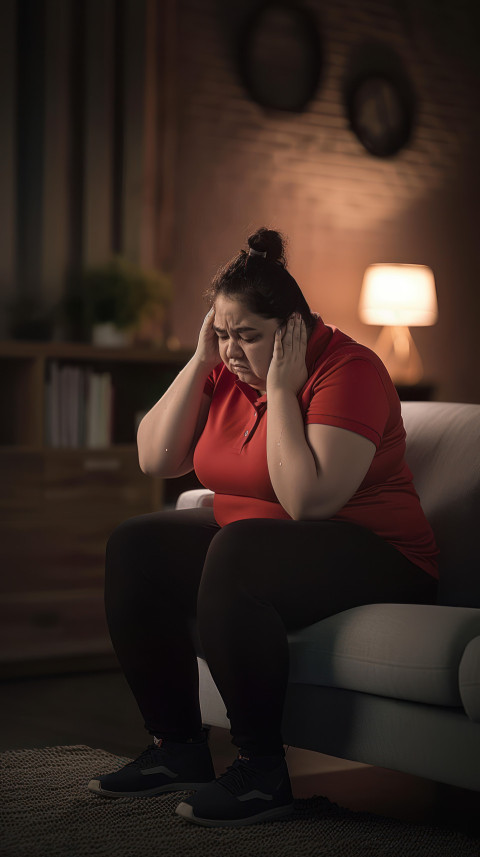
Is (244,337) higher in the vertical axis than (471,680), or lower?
higher

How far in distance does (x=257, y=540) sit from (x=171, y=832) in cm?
53

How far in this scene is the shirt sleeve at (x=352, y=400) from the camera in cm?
188

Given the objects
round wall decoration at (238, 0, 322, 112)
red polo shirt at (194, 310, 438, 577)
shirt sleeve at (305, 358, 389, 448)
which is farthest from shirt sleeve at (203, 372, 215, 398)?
round wall decoration at (238, 0, 322, 112)

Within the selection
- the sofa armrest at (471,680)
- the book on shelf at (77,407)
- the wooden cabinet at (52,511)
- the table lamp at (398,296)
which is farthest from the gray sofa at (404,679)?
the table lamp at (398,296)

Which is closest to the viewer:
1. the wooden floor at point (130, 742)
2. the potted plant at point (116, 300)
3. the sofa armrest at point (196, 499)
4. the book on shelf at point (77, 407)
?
the wooden floor at point (130, 742)

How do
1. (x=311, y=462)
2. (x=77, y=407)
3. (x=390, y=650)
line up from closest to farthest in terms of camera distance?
1. (x=390, y=650)
2. (x=311, y=462)
3. (x=77, y=407)

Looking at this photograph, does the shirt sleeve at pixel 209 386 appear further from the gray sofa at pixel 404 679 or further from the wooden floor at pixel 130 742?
the wooden floor at pixel 130 742

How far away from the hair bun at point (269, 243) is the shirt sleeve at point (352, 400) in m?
0.27

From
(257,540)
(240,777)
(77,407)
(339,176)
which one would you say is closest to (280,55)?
(339,176)

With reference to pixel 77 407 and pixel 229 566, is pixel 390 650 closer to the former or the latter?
pixel 229 566

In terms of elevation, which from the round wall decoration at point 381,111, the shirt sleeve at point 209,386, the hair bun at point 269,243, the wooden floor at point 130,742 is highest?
the round wall decoration at point 381,111

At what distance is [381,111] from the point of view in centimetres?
461

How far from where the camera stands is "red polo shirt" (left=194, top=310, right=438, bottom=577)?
1906 millimetres

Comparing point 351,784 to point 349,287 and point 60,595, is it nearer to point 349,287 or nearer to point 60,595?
point 60,595
